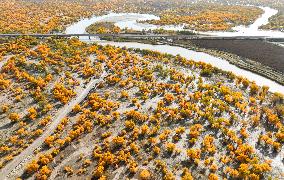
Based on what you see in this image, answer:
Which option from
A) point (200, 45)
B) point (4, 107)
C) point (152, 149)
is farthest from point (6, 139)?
point (200, 45)

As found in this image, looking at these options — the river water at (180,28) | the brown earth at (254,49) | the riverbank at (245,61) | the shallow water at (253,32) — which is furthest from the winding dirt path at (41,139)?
the shallow water at (253,32)

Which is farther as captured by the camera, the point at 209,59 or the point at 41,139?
the point at 209,59

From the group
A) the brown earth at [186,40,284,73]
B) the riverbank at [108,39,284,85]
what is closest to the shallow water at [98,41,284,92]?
the riverbank at [108,39,284,85]

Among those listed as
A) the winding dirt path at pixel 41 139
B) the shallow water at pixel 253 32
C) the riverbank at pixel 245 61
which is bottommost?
the shallow water at pixel 253 32

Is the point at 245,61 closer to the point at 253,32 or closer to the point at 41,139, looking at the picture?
the point at 253,32

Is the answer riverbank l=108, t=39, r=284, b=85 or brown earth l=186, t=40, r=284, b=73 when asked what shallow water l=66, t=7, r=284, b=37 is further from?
riverbank l=108, t=39, r=284, b=85

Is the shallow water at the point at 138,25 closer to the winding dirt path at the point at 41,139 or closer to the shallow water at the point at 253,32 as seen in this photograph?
the shallow water at the point at 253,32

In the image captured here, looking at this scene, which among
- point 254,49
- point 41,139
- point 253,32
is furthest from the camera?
point 253,32

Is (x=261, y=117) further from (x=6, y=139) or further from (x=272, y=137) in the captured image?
(x=6, y=139)

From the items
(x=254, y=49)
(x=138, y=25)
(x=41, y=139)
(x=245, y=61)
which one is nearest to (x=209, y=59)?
(x=245, y=61)
